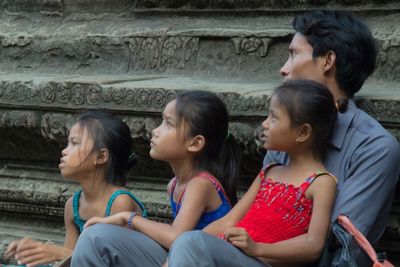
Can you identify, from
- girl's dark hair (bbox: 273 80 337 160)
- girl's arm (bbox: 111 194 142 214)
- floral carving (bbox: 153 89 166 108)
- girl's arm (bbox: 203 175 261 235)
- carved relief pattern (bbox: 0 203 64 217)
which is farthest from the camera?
carved relief pattern (bbox: 0 203 64 217)

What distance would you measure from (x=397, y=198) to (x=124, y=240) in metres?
0.96

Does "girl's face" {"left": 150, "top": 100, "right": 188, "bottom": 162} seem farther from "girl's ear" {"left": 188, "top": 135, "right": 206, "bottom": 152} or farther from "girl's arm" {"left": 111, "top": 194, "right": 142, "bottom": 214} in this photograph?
"girl's arm" {"left": 111, "top": 194, "right": 142, "bottom": 214}

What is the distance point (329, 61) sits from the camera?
3.58 m

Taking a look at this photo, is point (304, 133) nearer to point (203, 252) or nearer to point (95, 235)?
point (203, 252)

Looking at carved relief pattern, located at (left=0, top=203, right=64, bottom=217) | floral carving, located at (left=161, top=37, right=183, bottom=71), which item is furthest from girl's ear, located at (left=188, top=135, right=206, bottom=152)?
carved relief pattern, located at (left=0, top=203, right=64, bottom=217)

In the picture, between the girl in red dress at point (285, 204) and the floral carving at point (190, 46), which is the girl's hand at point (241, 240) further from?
the floral carving at point (190, 46)

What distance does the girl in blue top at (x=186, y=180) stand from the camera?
3455 mm

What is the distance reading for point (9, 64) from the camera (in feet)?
16.5

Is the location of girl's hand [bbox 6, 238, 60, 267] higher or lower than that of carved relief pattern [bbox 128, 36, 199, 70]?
lower

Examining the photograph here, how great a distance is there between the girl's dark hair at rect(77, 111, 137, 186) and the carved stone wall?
0.17 metres

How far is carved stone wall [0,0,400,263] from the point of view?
404 cm

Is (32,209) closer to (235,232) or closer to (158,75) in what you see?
(158,75)

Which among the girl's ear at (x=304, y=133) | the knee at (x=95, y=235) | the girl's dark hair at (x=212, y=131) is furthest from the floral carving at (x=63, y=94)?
the girl's ear at (x=304, y=133)

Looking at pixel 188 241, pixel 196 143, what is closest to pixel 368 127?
pixel 196 143
